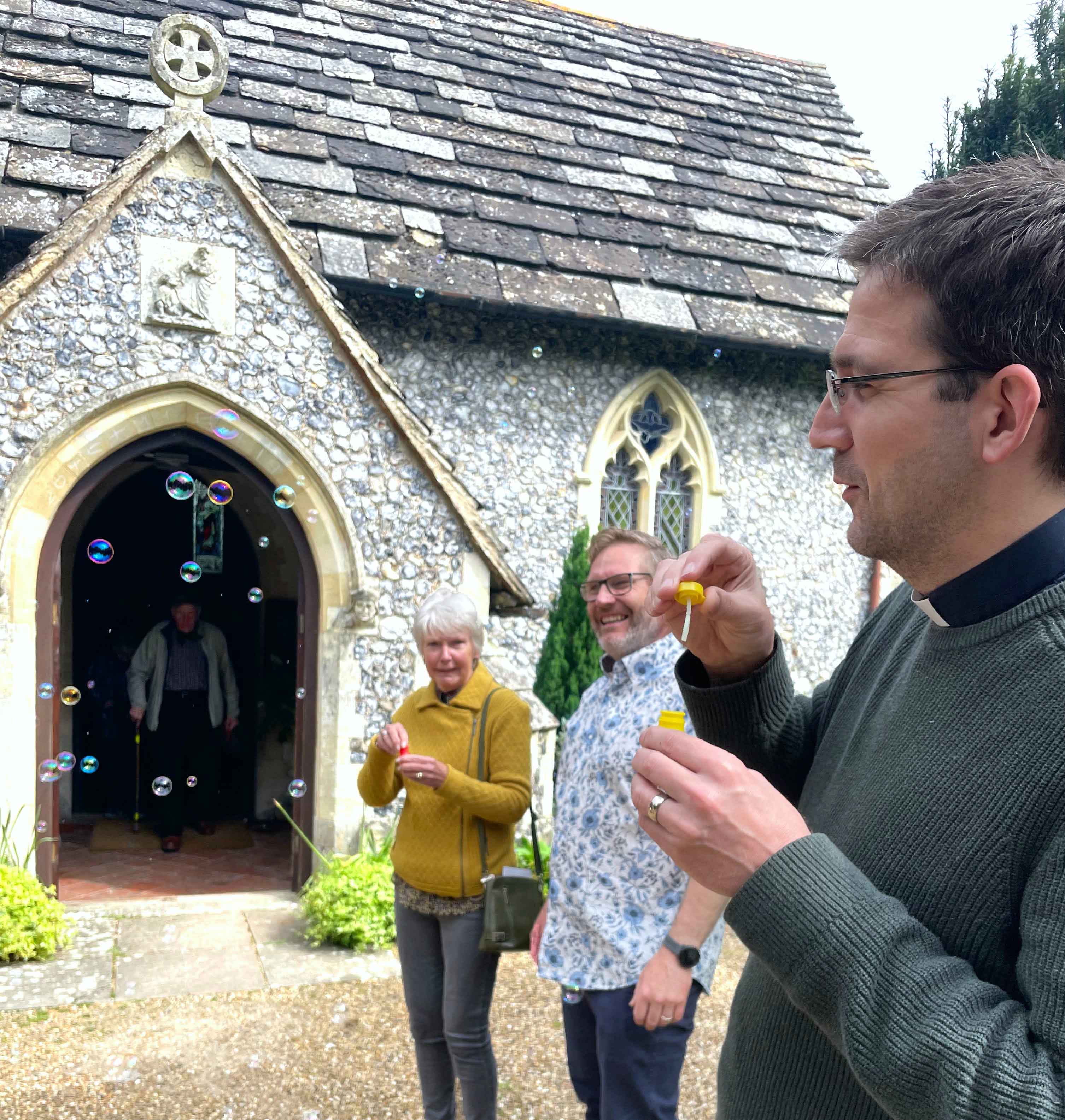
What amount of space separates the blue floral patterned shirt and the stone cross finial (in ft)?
14.7

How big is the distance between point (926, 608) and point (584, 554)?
6408 mm

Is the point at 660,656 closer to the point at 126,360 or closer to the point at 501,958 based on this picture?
the point at 501,958

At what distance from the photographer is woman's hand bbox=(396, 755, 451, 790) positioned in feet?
10.8

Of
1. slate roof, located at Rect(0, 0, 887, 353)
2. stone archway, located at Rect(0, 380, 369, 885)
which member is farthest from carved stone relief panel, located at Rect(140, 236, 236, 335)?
slate roof, located at Rect(0, 0, 887, 353)

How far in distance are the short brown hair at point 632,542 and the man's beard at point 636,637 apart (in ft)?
0.54

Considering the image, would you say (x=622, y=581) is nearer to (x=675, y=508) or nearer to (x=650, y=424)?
(x=650, y=424)

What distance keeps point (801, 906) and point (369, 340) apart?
22.1ft

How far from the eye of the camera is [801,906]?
105 cm

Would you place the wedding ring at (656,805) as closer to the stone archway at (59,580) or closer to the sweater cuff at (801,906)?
the sweater cuff at (801,906)

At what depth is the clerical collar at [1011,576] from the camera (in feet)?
3.70

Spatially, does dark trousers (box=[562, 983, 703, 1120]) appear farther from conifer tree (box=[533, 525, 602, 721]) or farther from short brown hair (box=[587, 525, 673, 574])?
conifer tree (box=[533, 525, 602, 721])

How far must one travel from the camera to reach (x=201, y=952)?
5.36m

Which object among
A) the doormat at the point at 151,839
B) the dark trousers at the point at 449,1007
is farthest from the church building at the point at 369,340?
the dark trousers at the point at 449,1007

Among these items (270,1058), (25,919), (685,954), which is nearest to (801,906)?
(685,954)
